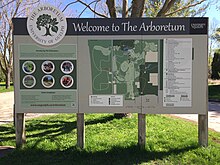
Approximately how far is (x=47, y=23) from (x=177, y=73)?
Answer: 273 cm

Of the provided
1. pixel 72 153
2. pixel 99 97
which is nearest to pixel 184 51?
pixel 99 97

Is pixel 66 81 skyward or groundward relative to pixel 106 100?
skyward

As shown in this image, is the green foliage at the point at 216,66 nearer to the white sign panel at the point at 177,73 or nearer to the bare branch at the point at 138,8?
the bare branch at the point at 138,8

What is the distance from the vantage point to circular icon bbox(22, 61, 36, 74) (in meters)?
5.46

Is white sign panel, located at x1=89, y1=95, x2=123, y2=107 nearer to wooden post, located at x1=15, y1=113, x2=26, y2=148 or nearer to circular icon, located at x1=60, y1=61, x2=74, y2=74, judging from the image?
circular icon, located at x1=60, y1=61, x2=74, y2=74

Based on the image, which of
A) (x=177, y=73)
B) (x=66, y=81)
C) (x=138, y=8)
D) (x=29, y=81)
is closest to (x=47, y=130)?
(x=29, y=81)

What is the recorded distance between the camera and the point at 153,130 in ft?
23.2

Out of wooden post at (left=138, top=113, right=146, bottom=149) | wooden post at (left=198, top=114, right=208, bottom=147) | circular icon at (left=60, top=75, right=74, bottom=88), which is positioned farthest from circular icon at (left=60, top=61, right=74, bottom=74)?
wooden post at (left=198, top=114, right=208, bottom=147)

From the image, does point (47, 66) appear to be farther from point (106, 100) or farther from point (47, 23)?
point (106, 100)

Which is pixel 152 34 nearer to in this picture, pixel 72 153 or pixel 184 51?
pixel 184 51

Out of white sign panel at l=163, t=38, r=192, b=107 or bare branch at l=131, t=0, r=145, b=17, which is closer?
white sign panel at l=163, t=38, r=192, b=107

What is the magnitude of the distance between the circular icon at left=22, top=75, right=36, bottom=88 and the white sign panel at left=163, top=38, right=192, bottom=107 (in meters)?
2.59

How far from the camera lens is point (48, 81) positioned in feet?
18.0

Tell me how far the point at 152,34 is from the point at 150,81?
92 cm
